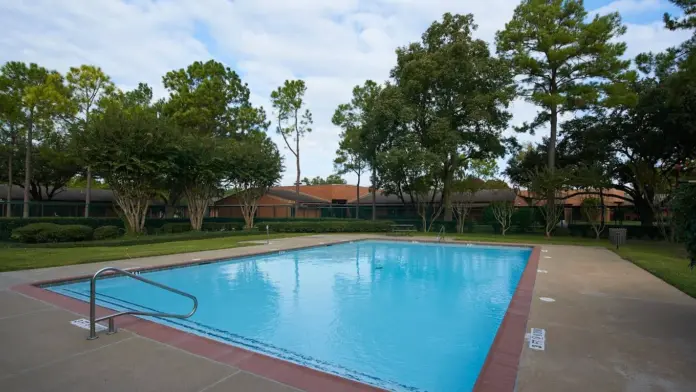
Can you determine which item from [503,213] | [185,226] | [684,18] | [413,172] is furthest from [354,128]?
[684,18]

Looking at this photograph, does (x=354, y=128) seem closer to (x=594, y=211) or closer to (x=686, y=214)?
(x=594, y=211)

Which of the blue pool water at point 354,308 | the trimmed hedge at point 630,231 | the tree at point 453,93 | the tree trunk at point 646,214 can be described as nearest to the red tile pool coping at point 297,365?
the blue pool water at point 354,308

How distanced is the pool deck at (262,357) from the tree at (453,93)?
1841cm

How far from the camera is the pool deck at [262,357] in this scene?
3.22 m

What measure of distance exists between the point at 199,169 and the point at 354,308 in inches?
661

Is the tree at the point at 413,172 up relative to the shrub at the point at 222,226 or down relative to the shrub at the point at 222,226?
up

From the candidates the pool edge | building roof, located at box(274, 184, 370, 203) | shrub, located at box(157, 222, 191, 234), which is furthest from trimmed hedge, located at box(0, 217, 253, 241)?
the pool edge

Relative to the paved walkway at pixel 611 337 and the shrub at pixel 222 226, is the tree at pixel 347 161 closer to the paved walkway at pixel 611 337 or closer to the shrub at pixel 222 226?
the shrub at pixel 222 226

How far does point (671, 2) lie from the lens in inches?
541

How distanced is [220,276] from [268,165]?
15.7m

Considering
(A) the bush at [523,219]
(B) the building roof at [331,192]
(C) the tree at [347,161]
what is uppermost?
(C) the tree at [347,161]

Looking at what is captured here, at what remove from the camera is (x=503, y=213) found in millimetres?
22734

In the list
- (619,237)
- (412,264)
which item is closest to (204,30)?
(412,264)

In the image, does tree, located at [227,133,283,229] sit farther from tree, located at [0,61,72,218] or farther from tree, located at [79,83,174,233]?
tree, located at [0,61,72,218]
